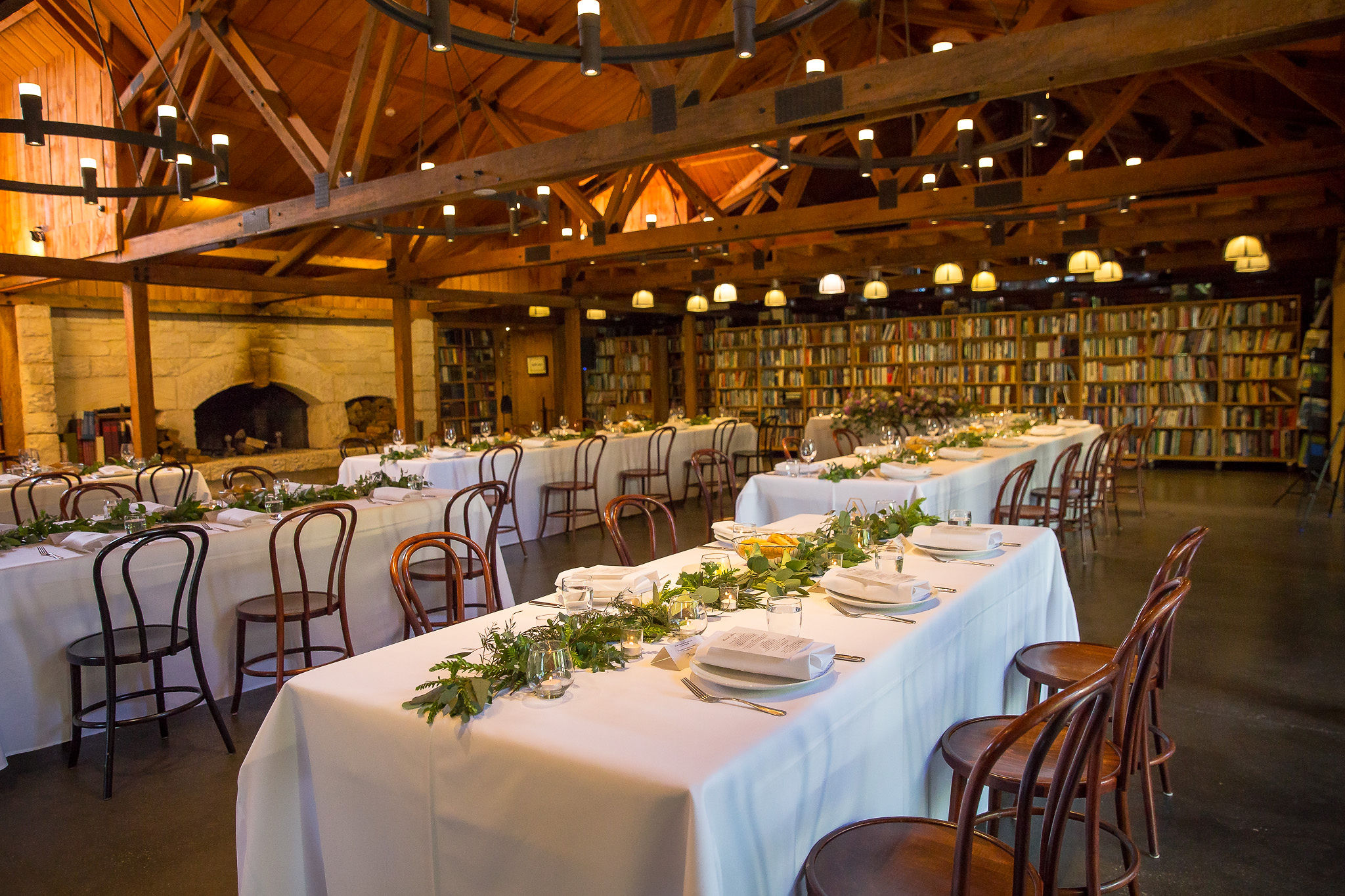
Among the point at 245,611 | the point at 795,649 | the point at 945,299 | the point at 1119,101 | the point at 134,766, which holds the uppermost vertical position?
the point at 1119,101

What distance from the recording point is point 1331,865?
96.3 inches

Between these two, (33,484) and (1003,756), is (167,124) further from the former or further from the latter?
(1003,756)

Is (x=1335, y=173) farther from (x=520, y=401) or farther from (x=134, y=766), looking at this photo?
(x=520, y=401)

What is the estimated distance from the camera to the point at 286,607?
12.7ft

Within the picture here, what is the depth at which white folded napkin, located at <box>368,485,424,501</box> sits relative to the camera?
4785mm

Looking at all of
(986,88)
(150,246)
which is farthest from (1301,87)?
(150,246)

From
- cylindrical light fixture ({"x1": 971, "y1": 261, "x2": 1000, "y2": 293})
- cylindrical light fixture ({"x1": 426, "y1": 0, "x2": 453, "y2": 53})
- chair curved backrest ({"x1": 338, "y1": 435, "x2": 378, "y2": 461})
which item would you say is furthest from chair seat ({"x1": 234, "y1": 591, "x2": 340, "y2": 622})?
chair curved backrest ({"x1": 338, "y1": 435, "x2": 378, "y2": 461})

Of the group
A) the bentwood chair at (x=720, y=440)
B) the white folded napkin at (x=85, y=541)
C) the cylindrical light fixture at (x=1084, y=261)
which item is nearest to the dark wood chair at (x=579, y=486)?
the bentwood chair at (x=720, y=440)

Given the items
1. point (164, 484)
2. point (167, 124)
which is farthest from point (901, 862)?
point (164, 484)

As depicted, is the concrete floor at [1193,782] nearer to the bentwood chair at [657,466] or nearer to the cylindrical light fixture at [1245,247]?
the cylindrical light fixture at [1245,247]

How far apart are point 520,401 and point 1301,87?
1253 cm

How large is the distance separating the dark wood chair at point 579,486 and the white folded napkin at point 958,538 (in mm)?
4804

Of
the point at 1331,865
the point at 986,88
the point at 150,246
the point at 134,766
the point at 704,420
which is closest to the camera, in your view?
the point at 1331,865

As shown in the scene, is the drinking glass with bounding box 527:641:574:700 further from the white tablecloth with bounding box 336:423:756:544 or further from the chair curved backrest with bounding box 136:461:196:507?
the chair curved backrest with bounding box 136:461:196:507
